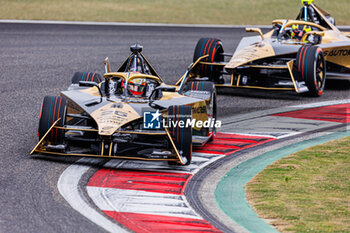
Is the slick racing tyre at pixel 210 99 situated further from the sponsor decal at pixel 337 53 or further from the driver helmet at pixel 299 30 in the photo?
the driver helmet at pixel 299 30

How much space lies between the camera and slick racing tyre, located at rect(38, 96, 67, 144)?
846 centimetres

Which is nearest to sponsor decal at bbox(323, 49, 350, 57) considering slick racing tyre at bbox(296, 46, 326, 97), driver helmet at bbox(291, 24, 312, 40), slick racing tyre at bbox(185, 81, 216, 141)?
driver helmet at bbox(291, 24, 312, 40)

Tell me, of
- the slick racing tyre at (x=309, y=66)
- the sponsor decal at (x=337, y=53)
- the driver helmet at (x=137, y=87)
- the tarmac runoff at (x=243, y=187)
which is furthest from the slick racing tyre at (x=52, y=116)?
the sponsor decal at (x=337, y=53)

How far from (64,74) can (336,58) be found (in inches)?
253

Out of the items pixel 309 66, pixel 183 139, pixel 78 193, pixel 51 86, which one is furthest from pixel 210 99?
pixel 51 86

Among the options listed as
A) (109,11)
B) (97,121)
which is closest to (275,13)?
(109,11)

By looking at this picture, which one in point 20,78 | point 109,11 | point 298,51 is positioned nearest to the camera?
point 298,51

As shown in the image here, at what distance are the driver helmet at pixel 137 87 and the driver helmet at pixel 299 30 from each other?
6.54m

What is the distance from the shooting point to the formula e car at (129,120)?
8305 millimetres

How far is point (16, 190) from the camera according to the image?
7.26 meters

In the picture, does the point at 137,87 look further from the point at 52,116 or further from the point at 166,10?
the point at 166,10

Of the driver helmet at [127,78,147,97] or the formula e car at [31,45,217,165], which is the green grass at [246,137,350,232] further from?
the driver helmet at [127,78,147,97]

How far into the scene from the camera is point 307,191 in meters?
7.48

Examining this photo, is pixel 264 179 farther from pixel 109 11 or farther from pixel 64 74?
pixel 109 11
